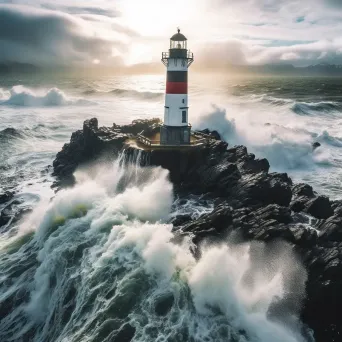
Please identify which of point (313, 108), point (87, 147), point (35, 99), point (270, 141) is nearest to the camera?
point (87, 147)

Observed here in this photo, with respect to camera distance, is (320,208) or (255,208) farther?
(320,208)

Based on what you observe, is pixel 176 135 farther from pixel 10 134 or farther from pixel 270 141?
pixel 10 134

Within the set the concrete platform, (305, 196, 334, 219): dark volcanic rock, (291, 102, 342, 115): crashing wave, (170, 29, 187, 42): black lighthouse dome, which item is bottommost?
(291, 102, 342, 115): crashing wave

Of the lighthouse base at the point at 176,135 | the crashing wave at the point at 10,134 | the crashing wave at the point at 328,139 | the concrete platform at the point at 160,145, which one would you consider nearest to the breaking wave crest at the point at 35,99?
the crashing wave at the point at 10,134

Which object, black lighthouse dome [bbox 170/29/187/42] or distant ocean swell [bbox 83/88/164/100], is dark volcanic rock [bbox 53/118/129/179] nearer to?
black lighthouse dome [bbox 170/29/187/42]

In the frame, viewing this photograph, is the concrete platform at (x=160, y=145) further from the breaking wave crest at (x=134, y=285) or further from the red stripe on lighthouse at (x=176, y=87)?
the breaking wave crest at (x=134, y=285)

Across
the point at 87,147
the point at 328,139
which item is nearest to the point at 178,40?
the point at 87,147

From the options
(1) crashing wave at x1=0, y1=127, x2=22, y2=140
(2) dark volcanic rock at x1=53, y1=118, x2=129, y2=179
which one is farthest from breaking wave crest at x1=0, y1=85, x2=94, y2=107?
(2) dark volcanic rock at x1=53, y1=118, x2=129, y2=179
